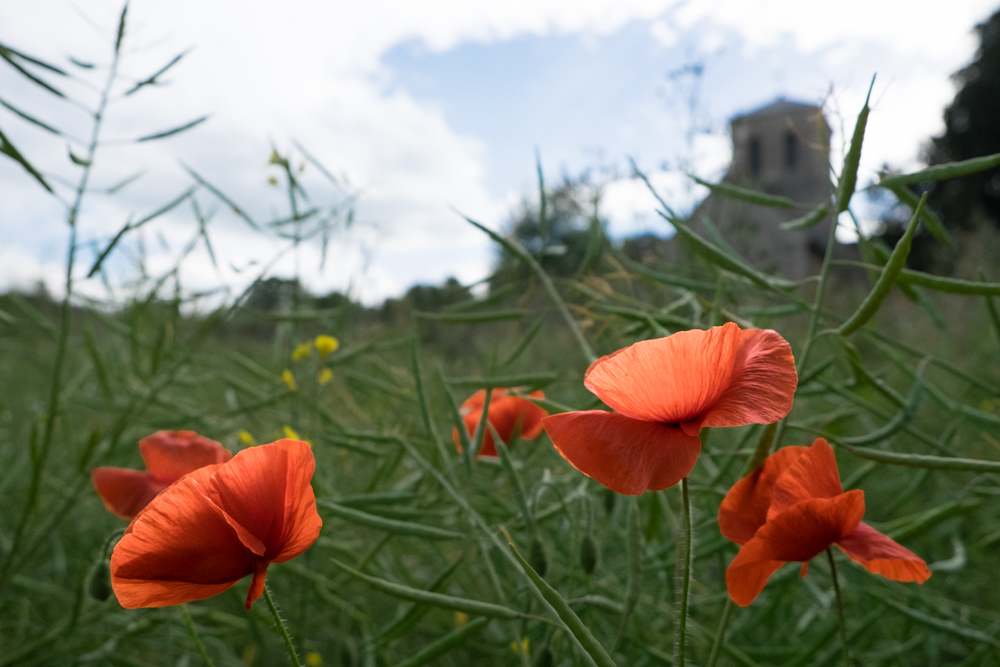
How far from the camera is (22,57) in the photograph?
55 centimetres

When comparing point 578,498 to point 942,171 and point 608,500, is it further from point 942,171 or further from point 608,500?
point 942,171

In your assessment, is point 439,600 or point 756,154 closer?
point 439,600

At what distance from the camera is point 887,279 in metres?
0.32

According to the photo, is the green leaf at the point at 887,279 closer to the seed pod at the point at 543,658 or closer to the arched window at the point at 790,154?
the seed pod at the point at 543,658

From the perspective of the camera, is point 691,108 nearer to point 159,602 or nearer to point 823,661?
point 823,661

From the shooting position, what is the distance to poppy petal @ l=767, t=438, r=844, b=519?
31 cm

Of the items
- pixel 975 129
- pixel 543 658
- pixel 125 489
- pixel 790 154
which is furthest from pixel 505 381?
pixel 790 154

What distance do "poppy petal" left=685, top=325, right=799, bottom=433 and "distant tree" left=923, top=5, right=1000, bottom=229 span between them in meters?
14.2

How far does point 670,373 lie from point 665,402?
0.02 meters

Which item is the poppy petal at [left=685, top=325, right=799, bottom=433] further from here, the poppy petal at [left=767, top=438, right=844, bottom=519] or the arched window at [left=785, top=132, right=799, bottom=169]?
the arched window at [left=785, top=132, right=799, bottom=169]

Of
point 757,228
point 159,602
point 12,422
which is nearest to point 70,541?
point 12,422

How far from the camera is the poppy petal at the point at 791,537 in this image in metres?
0.30

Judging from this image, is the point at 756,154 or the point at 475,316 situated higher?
the point at 756,154

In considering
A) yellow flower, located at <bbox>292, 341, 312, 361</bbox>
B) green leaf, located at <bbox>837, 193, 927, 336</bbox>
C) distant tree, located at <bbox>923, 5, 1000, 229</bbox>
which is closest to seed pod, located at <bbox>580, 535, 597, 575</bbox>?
green leaf, located at <bbox>837, 193, 927, 336</bbox>
